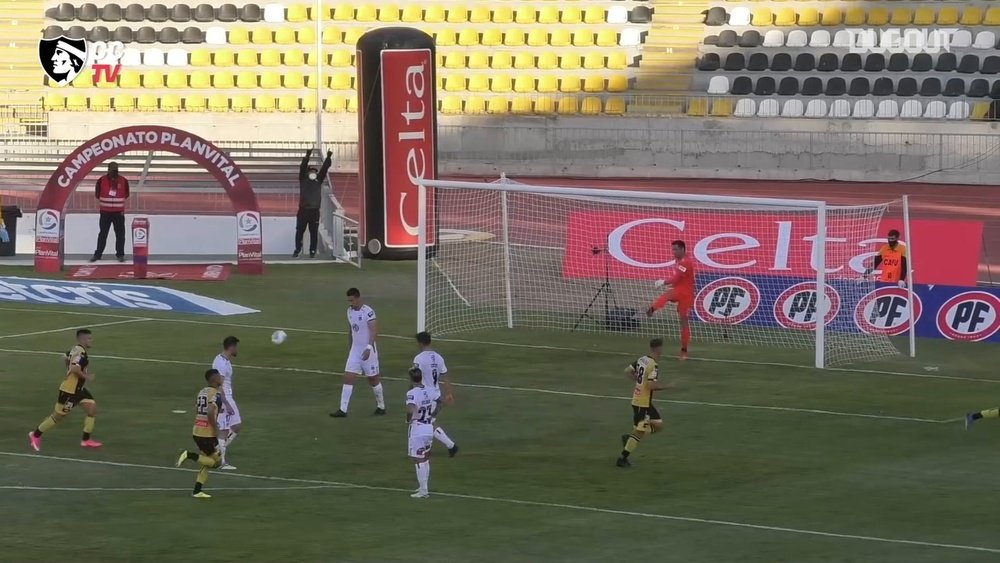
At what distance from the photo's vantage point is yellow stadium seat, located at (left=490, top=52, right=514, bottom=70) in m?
55.6

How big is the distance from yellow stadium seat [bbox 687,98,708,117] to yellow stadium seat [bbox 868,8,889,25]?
6516mm

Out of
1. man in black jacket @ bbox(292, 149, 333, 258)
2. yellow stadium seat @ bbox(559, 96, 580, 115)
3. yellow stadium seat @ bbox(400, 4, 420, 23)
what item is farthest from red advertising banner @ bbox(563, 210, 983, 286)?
yellow stadium seat @ bbox(400, 4, 420, 23)

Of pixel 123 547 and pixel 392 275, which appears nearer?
pixel 123 547

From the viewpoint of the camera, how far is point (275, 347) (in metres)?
26.2

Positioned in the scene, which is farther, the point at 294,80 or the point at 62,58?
the point at 62,58

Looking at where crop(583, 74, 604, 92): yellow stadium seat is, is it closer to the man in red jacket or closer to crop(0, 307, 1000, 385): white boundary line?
the man in red jacket

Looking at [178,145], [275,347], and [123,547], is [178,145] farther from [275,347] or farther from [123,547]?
[123,547]

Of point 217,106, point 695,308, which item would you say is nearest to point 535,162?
point 217,106

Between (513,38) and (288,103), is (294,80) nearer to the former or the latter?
(288,103)

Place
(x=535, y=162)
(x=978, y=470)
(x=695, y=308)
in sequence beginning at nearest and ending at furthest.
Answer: (x=978, y=470)
(x=695, y=308)
(x=535, y=162)

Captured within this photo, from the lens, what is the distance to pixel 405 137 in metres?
36.0

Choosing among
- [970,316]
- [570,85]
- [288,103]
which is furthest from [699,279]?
[288,103]

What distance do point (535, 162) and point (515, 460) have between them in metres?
33.9

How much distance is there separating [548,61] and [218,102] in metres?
11.3
